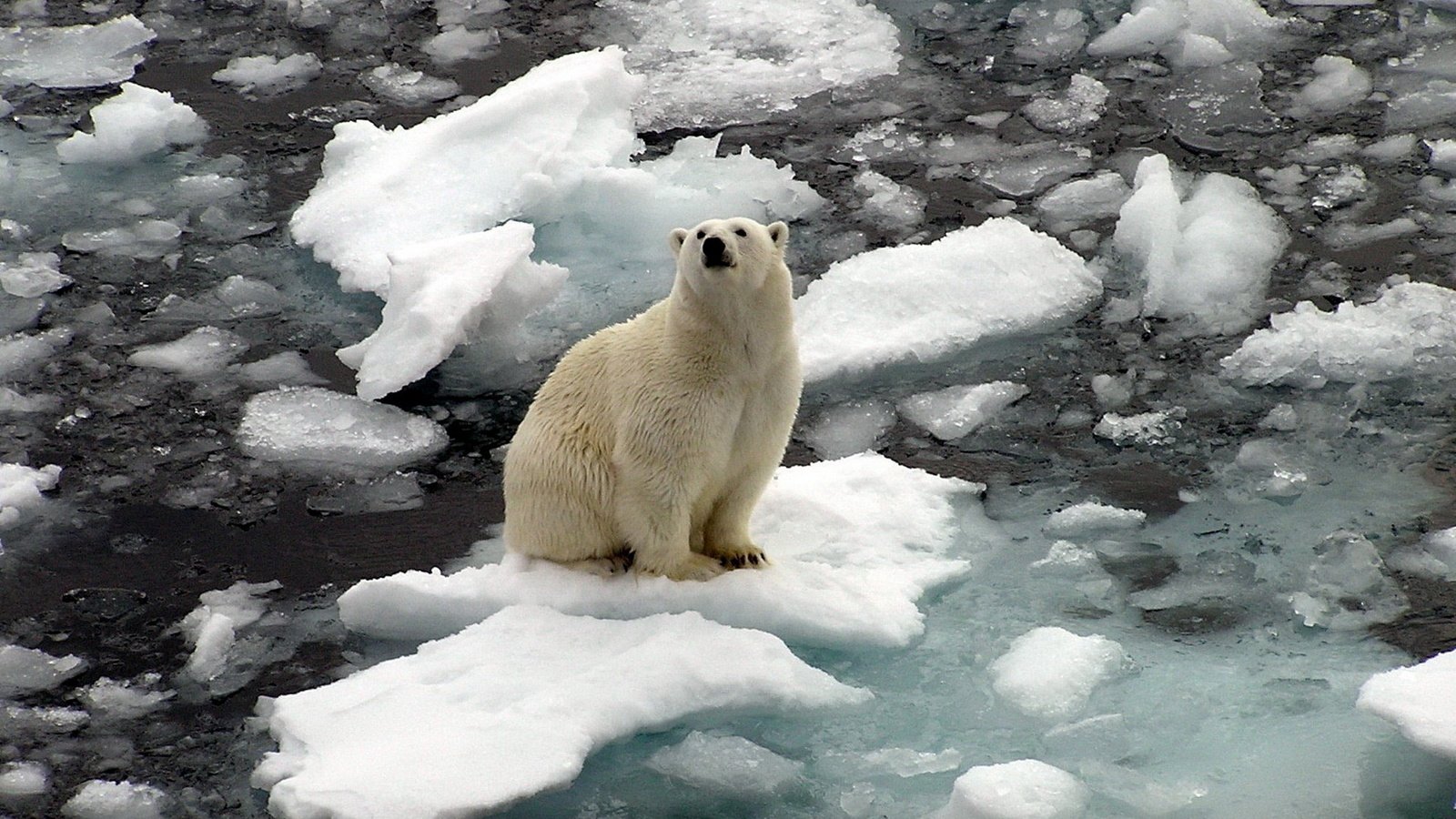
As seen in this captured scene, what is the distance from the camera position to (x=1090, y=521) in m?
4.57

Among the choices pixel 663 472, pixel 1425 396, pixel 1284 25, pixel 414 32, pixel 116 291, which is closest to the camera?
pixel 663 472

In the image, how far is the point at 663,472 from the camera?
3992mm

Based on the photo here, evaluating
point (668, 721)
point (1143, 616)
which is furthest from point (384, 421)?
point (1143, 616)

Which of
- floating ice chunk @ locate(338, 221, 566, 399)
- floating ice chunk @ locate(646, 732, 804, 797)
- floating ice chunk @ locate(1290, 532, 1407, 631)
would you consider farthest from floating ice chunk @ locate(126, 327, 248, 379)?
floating ice chunk @ locate(1290, 532, 1407, 631)

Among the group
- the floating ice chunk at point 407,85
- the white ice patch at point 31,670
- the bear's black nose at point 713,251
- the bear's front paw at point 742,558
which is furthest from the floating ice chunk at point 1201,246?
the white ice patch at point 31,670

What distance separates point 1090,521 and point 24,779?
2.63m

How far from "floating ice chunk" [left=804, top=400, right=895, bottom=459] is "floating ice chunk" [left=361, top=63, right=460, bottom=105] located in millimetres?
2940

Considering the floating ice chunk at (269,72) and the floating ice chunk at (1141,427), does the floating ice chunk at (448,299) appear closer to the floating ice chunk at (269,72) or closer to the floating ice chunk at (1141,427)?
the floating ice chunk at (1141,427)

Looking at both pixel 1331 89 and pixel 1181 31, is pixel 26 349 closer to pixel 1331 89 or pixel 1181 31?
pixel 1181 31

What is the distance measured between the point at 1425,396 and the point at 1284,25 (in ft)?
9.50

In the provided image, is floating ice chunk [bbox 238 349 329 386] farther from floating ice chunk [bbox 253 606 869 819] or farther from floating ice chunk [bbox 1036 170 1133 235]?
floating ice chunk [bbox 1036 170 1133 235]

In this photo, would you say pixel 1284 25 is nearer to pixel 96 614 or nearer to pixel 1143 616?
pixel 1143 616

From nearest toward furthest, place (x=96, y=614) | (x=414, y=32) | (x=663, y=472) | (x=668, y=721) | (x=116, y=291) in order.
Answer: (x=668, y=721)
(x=663, y=472)
(x=96, y=614)
(x=116, y=291)
(x=414, y=32)

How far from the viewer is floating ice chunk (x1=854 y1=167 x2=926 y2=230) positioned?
6.23 m
